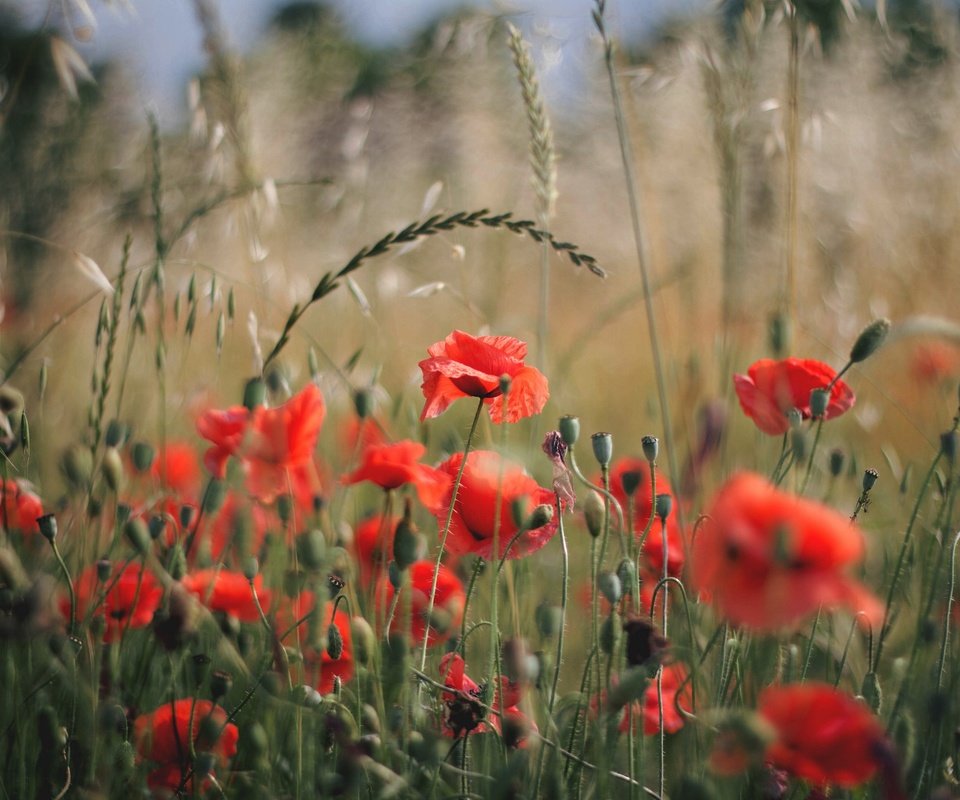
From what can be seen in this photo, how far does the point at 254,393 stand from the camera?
79cm

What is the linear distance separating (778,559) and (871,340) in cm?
43

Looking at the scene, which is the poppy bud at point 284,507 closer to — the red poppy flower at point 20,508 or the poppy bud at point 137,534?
the poppy bud at point 137,534

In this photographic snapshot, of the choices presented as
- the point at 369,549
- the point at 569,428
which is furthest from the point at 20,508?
the point at 569,428

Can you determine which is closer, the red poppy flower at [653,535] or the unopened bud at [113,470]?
the unopened bud at [113,470]

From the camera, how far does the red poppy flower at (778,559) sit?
0.46m

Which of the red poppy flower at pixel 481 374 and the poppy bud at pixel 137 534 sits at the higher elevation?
the red poppy flower at pixel 481 374

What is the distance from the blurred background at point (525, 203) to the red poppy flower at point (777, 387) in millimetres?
142

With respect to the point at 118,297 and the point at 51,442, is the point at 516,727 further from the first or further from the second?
the point at 51,442

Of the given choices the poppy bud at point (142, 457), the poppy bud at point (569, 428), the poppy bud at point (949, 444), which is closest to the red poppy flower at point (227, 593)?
the poppy bud at point (142, 457)

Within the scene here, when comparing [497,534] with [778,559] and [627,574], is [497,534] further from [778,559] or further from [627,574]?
[778,559]

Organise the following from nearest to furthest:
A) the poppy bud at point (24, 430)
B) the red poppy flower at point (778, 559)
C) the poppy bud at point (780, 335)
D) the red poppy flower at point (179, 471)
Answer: the red poppy flower at point (778, 559), the poppy bud at point (24, 430), the poppy bud at point (780, 335), the red poppy flower at point (179, 471)

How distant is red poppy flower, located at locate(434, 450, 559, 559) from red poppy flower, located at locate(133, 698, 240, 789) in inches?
9.8

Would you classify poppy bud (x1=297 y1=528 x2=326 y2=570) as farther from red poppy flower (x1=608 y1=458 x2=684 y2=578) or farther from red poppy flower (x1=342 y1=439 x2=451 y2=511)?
red poppy flower (x1=608 y1=458 x2=684 y2=578)

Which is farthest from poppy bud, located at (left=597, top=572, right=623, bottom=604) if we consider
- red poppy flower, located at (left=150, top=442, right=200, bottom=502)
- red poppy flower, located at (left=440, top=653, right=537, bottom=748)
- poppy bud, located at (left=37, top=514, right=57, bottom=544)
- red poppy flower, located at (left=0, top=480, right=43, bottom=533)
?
red poppy flower, located at (left=150, top=442, right=200, bottom=502)
